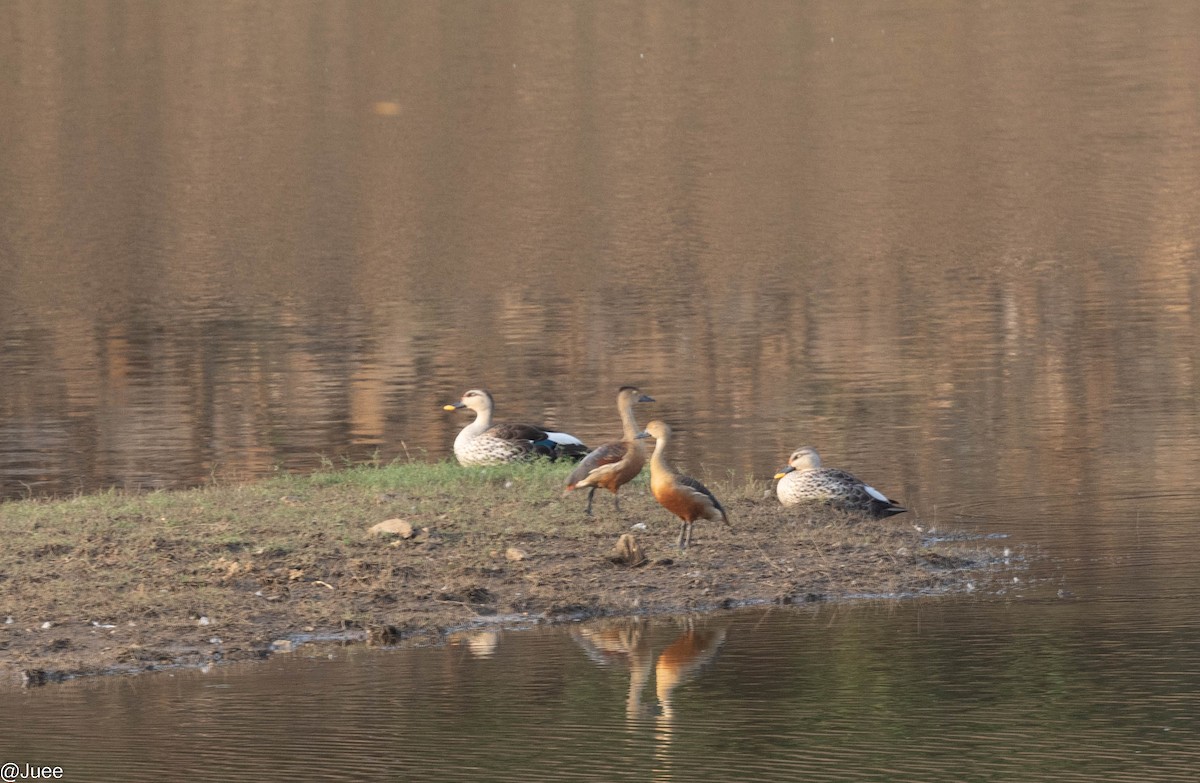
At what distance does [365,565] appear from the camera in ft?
43.2

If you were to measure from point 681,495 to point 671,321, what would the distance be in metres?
16.7

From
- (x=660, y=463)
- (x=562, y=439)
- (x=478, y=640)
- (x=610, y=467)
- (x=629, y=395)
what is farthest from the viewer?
(x=562, y=439)

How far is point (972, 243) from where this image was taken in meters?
39.2

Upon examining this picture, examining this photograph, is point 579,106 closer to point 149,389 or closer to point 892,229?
point 892,229

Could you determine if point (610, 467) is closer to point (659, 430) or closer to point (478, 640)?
point (659, 430)

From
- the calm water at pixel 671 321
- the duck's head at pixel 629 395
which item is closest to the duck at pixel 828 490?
the calm water at pixel 671 321

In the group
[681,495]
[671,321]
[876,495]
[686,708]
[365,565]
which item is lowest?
[686,708]

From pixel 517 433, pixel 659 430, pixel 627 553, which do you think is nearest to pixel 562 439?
pixel 517 433

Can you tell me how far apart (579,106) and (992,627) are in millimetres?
56694

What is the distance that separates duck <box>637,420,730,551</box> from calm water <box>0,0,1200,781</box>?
55.5 inches

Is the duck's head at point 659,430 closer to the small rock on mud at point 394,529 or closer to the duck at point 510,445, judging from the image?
the small rock on mud at point 394,529

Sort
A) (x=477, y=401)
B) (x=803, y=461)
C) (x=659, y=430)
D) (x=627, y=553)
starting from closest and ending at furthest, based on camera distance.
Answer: (x=627, y=553) < (x=659, y=430) < (x=803, y=461) < (x=477, y=401)

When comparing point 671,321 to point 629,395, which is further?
point 671,321

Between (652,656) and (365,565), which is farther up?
(365,565)
